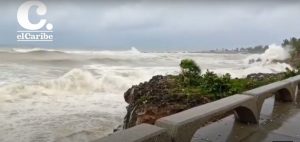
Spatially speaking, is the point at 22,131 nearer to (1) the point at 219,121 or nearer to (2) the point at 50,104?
(2) the point at 50,104

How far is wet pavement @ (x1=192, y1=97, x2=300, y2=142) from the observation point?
16.2 feet

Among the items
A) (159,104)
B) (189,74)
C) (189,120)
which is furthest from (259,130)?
(189,74)

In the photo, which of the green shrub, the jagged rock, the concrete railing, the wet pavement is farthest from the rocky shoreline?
the concrete railing

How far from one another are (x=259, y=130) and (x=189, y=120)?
1934mm

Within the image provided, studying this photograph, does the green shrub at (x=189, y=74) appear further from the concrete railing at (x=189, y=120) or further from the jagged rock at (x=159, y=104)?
the concrete railing at (x=189, y=120)

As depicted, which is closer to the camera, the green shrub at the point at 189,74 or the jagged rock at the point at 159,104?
the jagged rock at the point at 159,104

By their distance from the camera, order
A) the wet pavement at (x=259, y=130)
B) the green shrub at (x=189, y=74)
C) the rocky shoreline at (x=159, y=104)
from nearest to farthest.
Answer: the wet pavement at (x=259, y=130)
the rocky shoreline at (x=159, y=104)
the green shrub at (x=189, y=74)

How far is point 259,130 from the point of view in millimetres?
5312

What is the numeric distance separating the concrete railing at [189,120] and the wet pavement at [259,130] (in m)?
0.24

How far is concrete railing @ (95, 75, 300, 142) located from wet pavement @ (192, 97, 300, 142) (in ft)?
0.78

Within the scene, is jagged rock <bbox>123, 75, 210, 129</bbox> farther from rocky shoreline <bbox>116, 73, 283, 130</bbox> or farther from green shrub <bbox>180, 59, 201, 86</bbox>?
green shrub <bbox>180, 59, 201, 86</bbox>

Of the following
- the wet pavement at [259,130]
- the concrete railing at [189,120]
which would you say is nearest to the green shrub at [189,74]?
the wet pavement at [259,130]

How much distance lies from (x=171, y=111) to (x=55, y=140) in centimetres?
377

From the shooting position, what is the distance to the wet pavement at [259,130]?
4932mm
